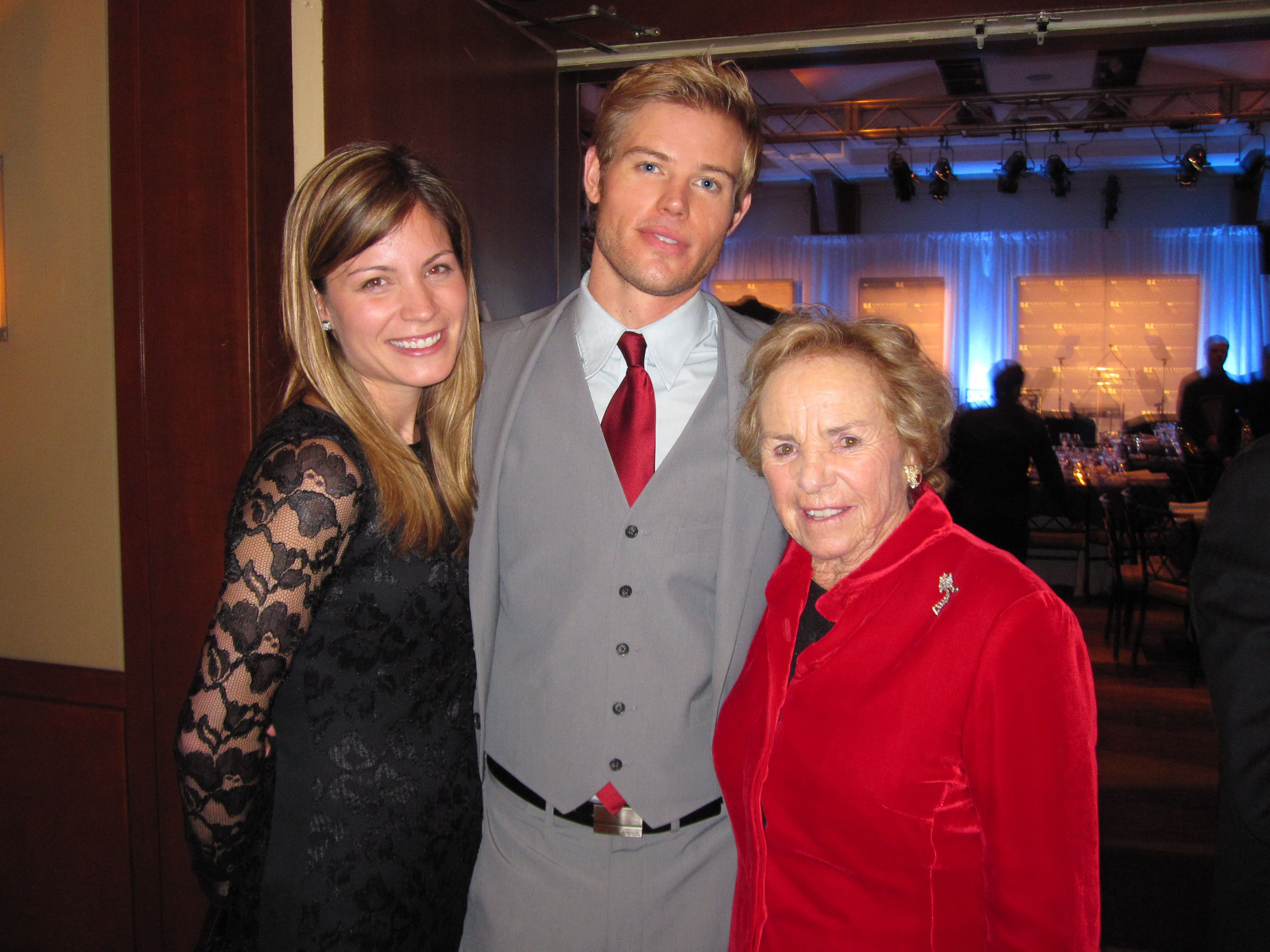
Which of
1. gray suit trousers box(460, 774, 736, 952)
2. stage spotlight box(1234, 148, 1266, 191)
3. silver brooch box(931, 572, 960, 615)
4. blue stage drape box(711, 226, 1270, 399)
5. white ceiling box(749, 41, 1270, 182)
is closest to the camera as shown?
silver brooch box(931, 572, 960, 615)

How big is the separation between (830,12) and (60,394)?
224 centimetres

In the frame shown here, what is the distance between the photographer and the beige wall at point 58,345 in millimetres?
2053

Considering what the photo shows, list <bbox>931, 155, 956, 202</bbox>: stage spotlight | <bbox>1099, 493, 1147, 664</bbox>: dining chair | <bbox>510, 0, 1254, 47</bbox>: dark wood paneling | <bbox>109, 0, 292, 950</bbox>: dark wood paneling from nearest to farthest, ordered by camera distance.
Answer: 1. <bbox>109, 0, 292, 950</bbox>: dark wood paneling
2. <bbox>510, 0, 1254, 47</bbox>: dark wood paneling
3. <bbox>1099, 493, 1147, 664</bbox>: dining chair
4. <bbox>931, 155, 956, 202</bbox>: stage spotlight

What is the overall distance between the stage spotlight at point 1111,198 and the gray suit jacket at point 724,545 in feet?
38.7

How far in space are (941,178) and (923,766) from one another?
10.5 m

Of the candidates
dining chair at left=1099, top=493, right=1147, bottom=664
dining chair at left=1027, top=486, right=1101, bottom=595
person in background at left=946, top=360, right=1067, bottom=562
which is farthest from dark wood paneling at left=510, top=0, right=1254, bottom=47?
dining chair at left=1027, top=486, right=1101, bottom=595

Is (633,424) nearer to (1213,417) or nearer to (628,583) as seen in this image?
(628,583)

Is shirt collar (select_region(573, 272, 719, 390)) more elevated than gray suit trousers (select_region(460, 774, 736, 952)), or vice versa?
shirt collar (select_region(573, 272, 719, 390))

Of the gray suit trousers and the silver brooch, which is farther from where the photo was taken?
the gray suit trousers

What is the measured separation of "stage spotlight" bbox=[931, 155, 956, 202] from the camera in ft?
33.2

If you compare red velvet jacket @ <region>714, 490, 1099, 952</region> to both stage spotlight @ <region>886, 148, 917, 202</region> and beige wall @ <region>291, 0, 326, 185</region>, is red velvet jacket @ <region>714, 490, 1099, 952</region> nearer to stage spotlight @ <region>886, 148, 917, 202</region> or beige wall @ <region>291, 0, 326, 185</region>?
beige wall @ <region>291, 0, 326, 185</region>

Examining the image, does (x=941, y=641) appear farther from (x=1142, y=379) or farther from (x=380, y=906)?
(x=1142, y=379)

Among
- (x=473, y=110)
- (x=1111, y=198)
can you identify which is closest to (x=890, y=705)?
(x=473, y=110)

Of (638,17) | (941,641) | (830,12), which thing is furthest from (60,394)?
(830,12)
